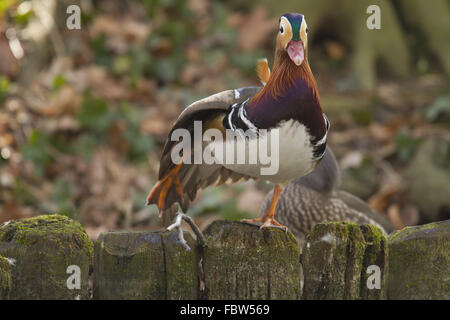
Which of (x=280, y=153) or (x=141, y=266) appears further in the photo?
(x=280, y=153)

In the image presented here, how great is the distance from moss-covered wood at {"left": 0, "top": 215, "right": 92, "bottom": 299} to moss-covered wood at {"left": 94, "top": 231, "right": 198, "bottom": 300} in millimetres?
53

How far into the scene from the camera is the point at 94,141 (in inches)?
183

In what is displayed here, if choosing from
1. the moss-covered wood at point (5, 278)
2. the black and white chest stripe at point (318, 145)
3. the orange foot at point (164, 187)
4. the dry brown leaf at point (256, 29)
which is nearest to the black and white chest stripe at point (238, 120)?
the black and white chest stripe at point (318, 145)

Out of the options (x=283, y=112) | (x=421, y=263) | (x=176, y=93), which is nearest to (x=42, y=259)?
(x=283, y=112)

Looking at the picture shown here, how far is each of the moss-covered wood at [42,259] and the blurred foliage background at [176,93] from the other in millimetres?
2140

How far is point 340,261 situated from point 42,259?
0.77m

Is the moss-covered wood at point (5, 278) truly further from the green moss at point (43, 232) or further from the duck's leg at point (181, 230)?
the duck's leg at point (181, 230)

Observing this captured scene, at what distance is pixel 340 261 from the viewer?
1670mm

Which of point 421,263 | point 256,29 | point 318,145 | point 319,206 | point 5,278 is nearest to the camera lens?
point 5,278

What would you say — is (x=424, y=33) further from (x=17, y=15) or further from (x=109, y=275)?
(x=109, y=275)

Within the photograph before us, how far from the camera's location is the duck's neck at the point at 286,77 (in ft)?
5.57

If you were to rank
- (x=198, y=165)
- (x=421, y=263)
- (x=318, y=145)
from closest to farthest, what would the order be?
(x=421, y=263) < (x=318, y=145) < (x=198, y=165)

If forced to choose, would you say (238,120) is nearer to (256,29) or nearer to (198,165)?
(198,165)
